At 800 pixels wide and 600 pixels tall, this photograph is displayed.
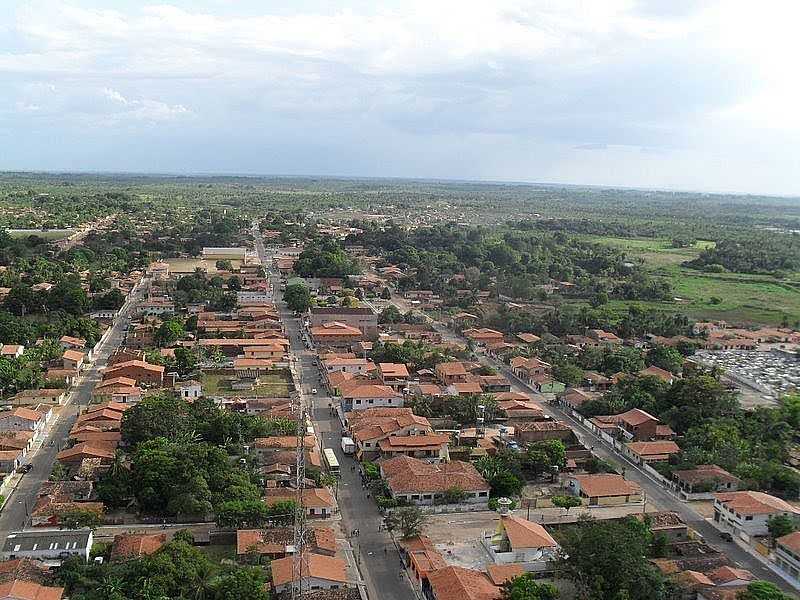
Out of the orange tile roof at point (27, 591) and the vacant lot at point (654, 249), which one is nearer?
the orange tile roof at point (27, 591)

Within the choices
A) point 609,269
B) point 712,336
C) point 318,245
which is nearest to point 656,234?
point 609,269

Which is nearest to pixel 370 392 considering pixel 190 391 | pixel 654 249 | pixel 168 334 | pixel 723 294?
pixel 190 391

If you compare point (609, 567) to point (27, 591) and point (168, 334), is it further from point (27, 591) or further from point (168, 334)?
point (168, 334)

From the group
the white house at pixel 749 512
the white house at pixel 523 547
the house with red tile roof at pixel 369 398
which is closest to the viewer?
the white house at pixel 523 547

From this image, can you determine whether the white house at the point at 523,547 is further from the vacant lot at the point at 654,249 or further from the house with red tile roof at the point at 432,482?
the vacant lot at the point at 654,249

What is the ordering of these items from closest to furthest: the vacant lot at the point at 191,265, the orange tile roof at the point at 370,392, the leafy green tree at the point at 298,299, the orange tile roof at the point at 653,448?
the orange tile roof at the point at 653,448
the orange tile roof at the point at 370,392
the leafy green tree at the point at 298,299
the vacant lot at the point at 191,265

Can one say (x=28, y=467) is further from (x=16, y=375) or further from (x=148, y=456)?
(x=16, y=375)

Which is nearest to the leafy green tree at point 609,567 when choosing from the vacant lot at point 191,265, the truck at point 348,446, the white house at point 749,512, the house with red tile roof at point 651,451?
the white house at point 749,512
